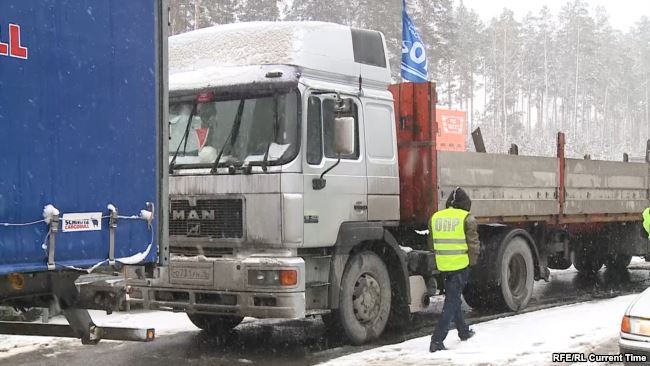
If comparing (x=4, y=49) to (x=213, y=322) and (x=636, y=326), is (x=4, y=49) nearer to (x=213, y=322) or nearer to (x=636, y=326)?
(x=636, y=326)

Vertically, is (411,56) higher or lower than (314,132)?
higher

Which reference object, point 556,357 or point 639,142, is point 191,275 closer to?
point 556,357

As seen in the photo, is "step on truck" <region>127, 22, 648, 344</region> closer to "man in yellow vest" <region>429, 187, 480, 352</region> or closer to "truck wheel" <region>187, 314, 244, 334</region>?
"truck wheel" <region>187, 314, 244, 334</region>

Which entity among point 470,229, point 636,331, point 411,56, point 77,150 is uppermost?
point 411,56

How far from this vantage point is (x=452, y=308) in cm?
787

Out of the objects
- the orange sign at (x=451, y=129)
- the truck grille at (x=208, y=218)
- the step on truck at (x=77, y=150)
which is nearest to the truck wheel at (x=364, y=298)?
the truck grille at (x=208, y=218)

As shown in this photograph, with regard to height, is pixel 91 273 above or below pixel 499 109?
below

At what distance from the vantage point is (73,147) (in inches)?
186

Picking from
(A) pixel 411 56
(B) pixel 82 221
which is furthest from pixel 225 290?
(A) pixel 411 56

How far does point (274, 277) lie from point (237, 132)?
5.09 ft

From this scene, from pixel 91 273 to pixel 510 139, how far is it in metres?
64.9

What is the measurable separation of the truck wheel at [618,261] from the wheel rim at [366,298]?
26.9 feet

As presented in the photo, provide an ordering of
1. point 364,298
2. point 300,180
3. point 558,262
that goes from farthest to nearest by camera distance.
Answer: point 558,262
point 364,298
point 300,180

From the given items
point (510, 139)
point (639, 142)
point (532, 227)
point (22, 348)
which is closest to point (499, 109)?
point (510, 139)
